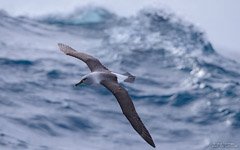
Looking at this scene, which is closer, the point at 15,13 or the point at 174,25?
the point at 174,25

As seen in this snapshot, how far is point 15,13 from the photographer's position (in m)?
23.0

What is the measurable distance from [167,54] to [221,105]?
2.89 meters

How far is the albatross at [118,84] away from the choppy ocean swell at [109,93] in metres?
2.57

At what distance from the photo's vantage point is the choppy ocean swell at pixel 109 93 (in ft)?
50.4

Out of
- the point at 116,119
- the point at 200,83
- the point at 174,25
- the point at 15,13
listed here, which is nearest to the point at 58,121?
the point at 116,119

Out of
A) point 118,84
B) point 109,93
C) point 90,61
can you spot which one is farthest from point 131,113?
point 109,93

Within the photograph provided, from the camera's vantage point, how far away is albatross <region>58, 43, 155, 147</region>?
10.9 metres

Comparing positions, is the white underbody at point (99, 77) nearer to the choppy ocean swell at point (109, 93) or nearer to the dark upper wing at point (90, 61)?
the dark upper wing at point (90, 61)

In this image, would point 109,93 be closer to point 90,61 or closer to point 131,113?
point 90,61

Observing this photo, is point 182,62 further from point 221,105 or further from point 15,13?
point 15,13

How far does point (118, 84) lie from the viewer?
11.6 m

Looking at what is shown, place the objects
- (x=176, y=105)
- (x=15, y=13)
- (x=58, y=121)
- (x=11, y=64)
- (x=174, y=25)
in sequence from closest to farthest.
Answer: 1. (x=58, y=121)
2. (x=176, y=105)
3. (x=11, y=64)
4. (x=174, y=25)
5. (x=15, y=13)

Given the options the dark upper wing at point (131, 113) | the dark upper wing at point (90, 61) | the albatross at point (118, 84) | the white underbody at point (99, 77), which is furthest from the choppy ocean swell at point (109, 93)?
the dark upper wing at point (131, 113)

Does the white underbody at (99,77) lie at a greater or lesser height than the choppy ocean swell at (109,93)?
lesser
